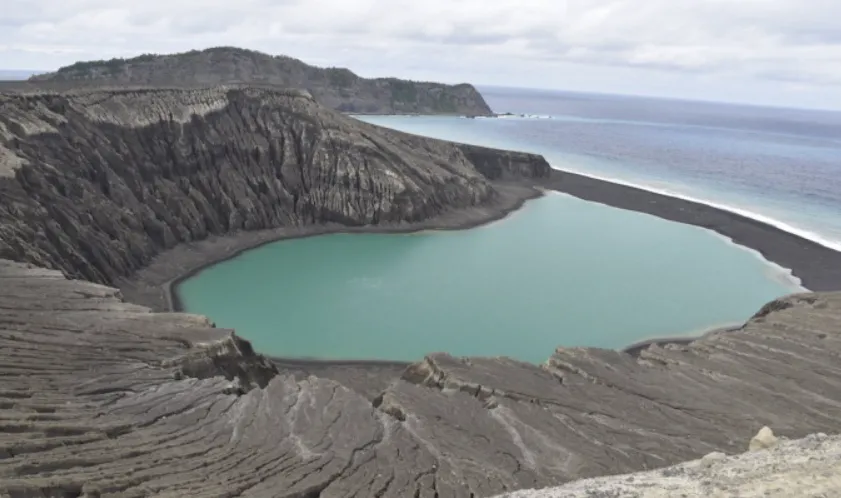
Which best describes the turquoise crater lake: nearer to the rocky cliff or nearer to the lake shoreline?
the lake shoreline

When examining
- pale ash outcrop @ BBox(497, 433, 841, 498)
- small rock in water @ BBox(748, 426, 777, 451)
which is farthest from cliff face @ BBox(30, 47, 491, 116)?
pale ash outcrop @ BBox(497, 433, 841, 498)

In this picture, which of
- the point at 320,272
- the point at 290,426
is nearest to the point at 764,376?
the point at 290,426

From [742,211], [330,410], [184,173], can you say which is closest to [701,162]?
[742,211]

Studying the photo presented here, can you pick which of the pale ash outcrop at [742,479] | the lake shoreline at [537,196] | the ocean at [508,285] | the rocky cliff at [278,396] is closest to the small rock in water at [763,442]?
the pale ash outcrop at [742,479]

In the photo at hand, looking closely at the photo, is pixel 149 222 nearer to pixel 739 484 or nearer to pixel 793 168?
pixel 739 484

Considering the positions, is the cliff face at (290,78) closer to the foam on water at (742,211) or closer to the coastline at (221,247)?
the foam on water at (742,211)

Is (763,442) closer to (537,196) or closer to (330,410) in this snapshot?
(330,410)
